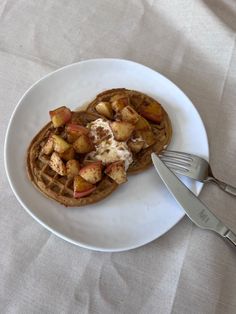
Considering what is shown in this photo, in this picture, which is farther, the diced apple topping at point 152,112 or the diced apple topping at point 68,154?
the diced apple topping at point 152,112

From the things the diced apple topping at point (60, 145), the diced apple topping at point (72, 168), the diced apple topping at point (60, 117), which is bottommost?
the diced apple topping at point (72, 168)

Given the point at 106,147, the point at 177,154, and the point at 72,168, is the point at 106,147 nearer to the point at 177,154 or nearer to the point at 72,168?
the point at 72,168

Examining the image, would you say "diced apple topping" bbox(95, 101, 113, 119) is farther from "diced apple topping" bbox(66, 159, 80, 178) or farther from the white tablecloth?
the white tablecloth

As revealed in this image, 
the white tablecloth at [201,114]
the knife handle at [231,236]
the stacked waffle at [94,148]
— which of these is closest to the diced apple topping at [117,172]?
the stacked waffle at [94,148]

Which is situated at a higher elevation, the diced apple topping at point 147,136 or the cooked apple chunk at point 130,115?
the cooked apple chunk at point 130,115

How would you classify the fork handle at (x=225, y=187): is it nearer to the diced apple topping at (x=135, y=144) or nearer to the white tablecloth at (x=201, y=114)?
the white tablecloth at (x=201, y=114)

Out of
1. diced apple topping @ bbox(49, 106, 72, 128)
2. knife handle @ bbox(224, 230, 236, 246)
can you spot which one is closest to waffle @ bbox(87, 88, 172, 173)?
diced apple topping @ bbox(49, 106, 72, 128)

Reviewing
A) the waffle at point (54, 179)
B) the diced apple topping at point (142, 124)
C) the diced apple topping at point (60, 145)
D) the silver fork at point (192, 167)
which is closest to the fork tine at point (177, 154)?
the silver fork at point (192, 167)

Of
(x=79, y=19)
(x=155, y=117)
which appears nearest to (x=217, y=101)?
(x=155, y=117)
